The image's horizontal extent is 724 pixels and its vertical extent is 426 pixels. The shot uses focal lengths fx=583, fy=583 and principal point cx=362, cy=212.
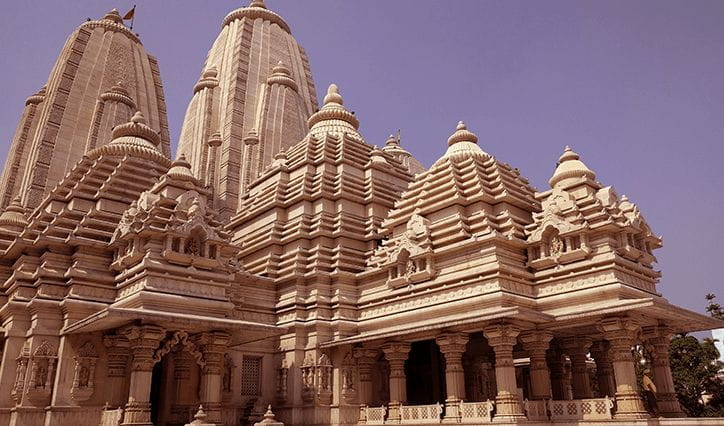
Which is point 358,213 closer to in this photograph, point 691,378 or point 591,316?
point 591,316

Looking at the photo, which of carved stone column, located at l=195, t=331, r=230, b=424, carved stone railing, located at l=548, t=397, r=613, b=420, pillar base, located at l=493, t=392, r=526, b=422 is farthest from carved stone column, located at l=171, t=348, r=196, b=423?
carved stone railing, located at l=548, t=397, r=613, b=420

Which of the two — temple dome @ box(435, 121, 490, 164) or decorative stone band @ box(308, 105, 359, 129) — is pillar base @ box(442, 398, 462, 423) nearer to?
temple dome @ box(435, 121, 490, 164)

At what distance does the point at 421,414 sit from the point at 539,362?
449 cm

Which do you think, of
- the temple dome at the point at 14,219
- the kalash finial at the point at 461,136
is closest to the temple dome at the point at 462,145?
the kalash finial at the point at 461,136

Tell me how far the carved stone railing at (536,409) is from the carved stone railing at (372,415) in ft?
18.6

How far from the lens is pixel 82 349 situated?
20.3 metres

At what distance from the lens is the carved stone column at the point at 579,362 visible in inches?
867

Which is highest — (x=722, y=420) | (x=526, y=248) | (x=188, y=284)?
(x=526, y=248)

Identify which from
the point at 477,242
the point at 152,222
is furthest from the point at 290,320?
the point at 477,242

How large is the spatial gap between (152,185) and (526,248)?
16.8 metres

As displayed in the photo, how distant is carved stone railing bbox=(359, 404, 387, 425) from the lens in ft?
72.4

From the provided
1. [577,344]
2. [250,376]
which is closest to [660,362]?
[577,344]

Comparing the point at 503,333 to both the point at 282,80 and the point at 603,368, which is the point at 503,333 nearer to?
the point at 603,368

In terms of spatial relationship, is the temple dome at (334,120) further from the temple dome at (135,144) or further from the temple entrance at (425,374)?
the temple entrance at (425,374)
